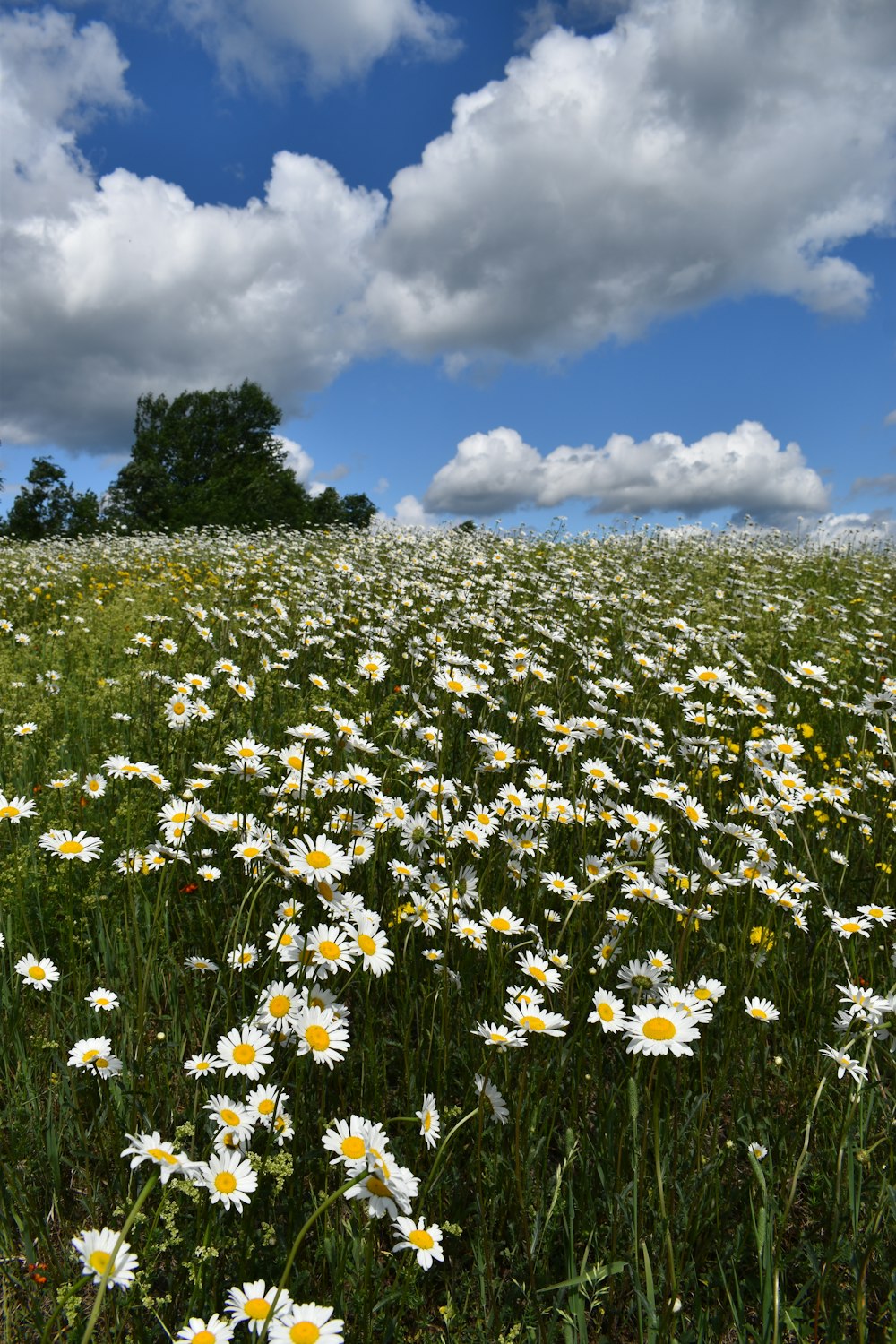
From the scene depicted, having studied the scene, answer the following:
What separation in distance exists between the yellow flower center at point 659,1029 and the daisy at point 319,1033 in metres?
0.62

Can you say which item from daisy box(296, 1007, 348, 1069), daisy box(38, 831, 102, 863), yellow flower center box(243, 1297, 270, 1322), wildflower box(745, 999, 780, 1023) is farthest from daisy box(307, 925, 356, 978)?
wildflower box(745, 999, 780, 1023)

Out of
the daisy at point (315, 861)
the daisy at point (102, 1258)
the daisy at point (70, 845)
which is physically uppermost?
the daisy at point (315, 861)

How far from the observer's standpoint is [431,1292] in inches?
66.0

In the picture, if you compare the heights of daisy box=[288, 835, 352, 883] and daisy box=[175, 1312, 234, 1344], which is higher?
daisy box=[288, 835, 352, 883]

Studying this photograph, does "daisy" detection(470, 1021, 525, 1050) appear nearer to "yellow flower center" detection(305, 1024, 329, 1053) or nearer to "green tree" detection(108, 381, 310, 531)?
"yellow flower center" detection(305, 1024, 329, 1053)

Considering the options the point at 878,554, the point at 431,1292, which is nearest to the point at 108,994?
the point at 431,1292

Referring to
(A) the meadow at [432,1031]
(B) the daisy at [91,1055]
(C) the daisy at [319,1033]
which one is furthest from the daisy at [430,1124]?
(B) the daisy at [91,1055]

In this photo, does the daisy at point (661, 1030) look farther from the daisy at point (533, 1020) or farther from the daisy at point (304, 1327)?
the daisy at point (304, 1327)

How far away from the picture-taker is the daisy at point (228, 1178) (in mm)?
1368

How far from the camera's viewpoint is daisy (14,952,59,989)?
6.95 ft

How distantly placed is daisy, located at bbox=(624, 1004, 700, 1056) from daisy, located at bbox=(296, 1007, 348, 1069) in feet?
1.94

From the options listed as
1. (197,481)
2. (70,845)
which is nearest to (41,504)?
(197,481)

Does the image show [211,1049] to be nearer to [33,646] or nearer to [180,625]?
[180,625]

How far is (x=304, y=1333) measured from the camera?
110cm
